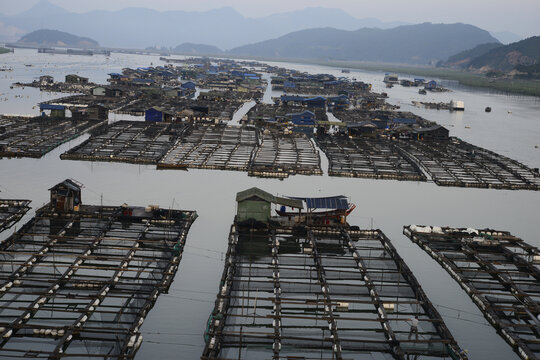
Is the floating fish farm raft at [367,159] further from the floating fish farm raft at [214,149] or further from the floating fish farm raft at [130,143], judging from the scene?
the floating fish farm raft at [130,143]

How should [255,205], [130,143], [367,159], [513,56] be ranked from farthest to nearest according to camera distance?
[513,56]
[130,143]
[367,159]
[255,205]

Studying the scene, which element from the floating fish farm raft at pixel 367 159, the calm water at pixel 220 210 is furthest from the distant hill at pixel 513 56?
the calm water at pixel 220 210

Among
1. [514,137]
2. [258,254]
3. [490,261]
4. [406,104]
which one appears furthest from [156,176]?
[406,104]

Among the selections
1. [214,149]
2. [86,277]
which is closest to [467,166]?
[214,149]

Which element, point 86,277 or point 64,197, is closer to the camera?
point 86,277

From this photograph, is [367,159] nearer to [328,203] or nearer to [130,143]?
[328,203]
